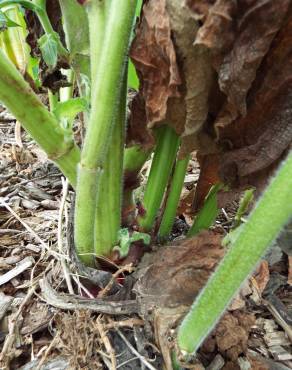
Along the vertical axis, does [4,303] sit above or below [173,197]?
below

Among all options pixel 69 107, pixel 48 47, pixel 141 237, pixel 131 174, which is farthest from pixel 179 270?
pixel 48 47

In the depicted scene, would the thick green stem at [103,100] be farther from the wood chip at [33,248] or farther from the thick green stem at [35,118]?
the wood chip at [33,248]

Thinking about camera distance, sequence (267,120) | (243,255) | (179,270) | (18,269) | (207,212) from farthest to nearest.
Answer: (18,269) < (207,212) < (179,270) < (267,120) < (243,255)

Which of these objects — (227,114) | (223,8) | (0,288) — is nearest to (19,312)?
(0,288)

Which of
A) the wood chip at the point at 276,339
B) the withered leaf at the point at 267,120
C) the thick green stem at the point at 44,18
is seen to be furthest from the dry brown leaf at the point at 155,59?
the wood chip at the point at 276,339

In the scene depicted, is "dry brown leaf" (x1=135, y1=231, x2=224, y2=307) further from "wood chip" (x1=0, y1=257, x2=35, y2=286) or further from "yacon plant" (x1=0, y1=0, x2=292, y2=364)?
"wood chip" (x1=0, y1=257, x2=35, y2=286)

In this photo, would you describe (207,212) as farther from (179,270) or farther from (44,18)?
(44,18)
